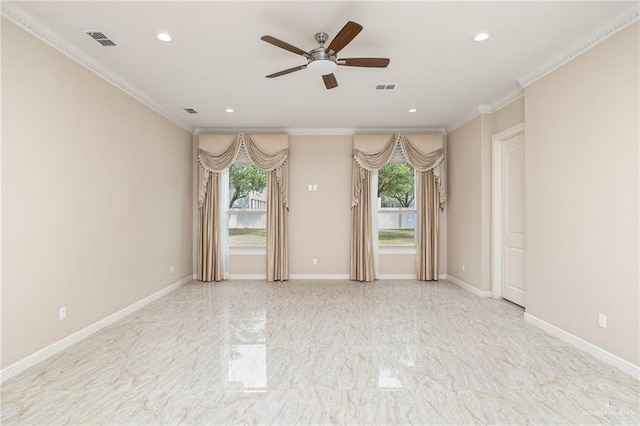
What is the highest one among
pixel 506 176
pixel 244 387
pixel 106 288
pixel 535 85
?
pixel 535 85

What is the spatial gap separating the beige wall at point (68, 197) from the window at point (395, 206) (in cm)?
379

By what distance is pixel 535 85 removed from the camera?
3.24 metres

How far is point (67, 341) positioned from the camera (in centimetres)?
277

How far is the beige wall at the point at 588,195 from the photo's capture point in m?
2.31

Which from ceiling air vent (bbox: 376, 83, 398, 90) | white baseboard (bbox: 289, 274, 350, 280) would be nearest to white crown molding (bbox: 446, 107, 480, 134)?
ceiling air vent (bbox: 376, 83, 398, 90)

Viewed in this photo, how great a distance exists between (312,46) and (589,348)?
3.64 metres

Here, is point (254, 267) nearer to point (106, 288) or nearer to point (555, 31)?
point (106, 288)

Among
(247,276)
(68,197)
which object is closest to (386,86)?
(68,197)

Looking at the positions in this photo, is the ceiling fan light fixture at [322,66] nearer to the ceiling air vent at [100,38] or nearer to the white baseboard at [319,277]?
the ceiling air vent at [100,38]

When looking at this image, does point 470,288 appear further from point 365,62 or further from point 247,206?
point 247,206

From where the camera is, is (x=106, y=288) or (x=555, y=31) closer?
(x=555, y=31)

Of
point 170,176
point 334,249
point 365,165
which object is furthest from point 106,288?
point 365,165

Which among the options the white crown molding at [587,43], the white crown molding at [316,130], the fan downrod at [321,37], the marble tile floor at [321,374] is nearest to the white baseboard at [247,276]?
the marble tile floor at [321,374]

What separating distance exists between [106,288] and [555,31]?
196 inches
